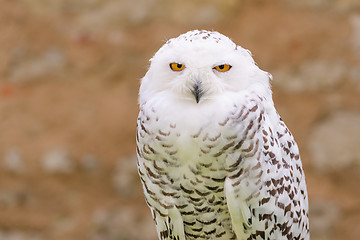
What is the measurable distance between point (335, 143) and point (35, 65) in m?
1.42

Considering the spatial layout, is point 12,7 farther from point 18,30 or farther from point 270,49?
point 270,49

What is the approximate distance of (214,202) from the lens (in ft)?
5.69

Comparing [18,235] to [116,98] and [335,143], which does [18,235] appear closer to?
[116,98]

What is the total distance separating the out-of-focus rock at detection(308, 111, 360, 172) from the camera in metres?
2.95

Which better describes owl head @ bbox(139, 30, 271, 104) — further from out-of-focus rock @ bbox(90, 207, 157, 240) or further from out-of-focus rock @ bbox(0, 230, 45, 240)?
out-of-focus rock @ bbox(0, 230, 45, 240)

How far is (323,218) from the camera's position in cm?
298

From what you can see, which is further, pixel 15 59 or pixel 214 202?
pixel 15 59

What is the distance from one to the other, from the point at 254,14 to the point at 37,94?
1.06m

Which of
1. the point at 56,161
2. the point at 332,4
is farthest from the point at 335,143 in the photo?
the point at 56,161

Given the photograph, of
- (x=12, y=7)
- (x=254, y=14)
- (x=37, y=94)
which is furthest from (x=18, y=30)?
(x=254, y=14)

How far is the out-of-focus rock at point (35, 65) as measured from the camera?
3.05 metres

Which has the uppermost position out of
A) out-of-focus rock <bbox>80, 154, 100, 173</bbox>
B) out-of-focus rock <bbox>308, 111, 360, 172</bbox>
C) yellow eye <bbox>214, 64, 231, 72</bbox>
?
out-of-focus rock <bbox>80, 154, 100, 173</bbox>

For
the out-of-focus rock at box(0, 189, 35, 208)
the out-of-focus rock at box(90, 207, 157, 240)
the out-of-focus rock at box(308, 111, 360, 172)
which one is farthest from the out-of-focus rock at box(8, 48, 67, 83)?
the out-of-focus rock at box(308, 111, 360, 172)

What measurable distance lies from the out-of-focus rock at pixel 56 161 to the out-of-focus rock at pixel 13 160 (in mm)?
106
